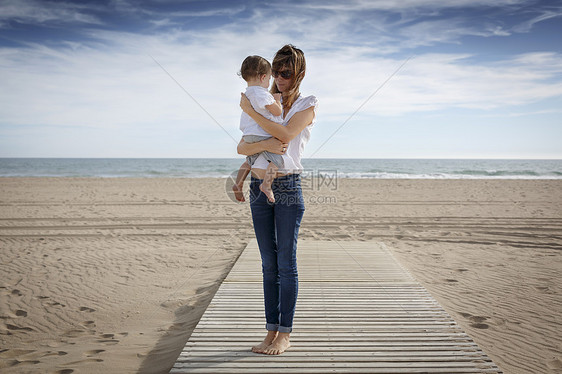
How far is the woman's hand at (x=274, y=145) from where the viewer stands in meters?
2.02

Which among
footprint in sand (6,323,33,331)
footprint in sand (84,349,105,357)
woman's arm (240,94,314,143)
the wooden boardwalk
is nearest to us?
woman's arm (240,94,314,143)

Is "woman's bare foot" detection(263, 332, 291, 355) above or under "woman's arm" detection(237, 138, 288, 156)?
under

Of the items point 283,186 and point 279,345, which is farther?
point 279,345

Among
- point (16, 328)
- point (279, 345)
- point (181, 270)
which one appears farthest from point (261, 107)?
point (181, 270)

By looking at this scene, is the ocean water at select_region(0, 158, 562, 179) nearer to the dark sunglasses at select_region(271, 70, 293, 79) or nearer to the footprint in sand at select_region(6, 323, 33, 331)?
the footprint in sand at select_region(6, 323, 33, 331)

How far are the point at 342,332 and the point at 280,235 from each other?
3.43ft

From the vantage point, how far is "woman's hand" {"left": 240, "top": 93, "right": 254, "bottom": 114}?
2063 millimetres

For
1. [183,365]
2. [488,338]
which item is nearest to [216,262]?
[183,365]

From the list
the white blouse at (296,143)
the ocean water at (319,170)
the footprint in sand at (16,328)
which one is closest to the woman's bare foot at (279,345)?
the white blouse at (296,143)

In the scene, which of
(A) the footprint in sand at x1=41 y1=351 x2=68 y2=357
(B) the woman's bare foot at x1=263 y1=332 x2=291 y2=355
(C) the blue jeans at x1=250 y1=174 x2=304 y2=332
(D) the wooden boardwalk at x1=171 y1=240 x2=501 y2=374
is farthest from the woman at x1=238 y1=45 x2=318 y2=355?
(A) the footprint in sand at x1=41 y1=351 x2=68 y2=357

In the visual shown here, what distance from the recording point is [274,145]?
2.02 metres

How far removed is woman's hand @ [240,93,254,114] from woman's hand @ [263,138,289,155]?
211 millimetres

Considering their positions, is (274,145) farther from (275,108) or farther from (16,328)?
(16,328)

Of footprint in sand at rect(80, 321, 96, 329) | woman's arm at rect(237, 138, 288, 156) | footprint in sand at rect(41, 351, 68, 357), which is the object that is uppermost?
woman's arm at rect(237, 138, 288, 156)
